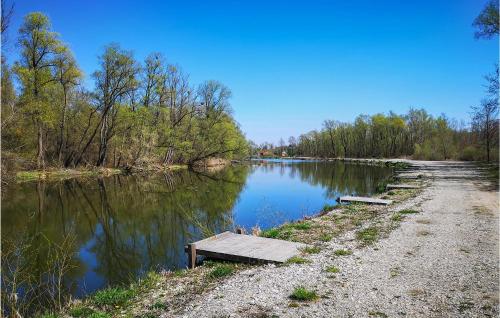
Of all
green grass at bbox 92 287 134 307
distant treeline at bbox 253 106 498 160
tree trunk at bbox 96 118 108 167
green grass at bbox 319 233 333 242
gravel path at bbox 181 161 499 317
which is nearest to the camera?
gravel path at bbox 181 161 499 317

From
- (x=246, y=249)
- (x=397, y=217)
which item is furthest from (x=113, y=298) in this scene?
(x=397, y=217)

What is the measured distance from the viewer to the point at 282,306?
6.10 meters

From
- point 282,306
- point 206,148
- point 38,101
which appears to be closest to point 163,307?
point 282,306

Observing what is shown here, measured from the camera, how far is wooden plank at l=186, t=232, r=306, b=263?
8.95 m

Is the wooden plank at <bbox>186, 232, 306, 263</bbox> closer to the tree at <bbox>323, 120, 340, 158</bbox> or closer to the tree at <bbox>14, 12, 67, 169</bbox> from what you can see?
the tree at <bbox>14, 12, 67, 169</bbox>

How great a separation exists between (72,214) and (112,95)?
27307 millimetres

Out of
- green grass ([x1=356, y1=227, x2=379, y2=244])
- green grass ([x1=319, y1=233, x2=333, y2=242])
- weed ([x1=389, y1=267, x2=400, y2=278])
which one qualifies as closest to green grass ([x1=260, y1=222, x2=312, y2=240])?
green grass ([x1=319, y1=233, x2=333, y2=242])

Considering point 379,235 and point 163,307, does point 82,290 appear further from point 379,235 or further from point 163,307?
point 379,235

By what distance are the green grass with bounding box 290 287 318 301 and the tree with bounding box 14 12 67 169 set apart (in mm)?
33891

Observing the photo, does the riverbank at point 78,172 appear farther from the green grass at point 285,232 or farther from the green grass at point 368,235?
the green grass at point 368,235

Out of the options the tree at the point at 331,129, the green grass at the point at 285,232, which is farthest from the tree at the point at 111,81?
the tree at the point at 331,129

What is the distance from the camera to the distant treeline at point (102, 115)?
33.7 meters

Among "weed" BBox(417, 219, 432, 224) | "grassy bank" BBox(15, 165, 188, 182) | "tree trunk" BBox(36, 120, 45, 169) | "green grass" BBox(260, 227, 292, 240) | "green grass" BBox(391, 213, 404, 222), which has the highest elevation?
"tree trunk" BBox(36, 120, 45, 169)

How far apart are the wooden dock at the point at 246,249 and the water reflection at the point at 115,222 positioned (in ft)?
4.75
